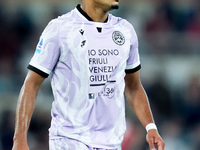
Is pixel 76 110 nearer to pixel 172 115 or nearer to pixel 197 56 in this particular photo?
pixel 172 115

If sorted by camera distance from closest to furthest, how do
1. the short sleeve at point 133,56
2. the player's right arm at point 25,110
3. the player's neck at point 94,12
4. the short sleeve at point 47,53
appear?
1. the player's right arm at point 25,110
2. the short sleeve at point 47,53
3. the player's neck at point 94,12
4. the short sleeve at point 133,56

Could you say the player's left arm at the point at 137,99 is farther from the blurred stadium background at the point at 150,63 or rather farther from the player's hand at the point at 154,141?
the blurred stadium background at the point at 150,63

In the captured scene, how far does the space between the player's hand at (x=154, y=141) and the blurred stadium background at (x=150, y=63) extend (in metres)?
4.26

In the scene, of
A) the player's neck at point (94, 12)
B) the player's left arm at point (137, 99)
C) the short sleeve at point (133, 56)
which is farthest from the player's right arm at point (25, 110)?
the player's left arm at point (137, 99)

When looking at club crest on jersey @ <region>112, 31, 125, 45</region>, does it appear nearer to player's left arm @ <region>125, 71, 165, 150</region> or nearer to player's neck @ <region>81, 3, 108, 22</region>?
player's neck @ <region>81, 3, 108, 22</region>

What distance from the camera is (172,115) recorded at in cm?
1071

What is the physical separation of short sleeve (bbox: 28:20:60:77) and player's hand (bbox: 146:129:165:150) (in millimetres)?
1099

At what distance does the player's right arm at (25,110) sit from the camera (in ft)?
14.1

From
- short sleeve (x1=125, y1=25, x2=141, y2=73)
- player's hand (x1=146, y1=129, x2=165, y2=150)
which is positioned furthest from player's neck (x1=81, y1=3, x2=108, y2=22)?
player's hand (x1=146, y1=129, x2=165, y2=150)

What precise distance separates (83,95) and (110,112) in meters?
0.27

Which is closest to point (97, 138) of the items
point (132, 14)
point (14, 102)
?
point (14, 102)

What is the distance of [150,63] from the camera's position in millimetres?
11180

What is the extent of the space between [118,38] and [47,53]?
0.65 m

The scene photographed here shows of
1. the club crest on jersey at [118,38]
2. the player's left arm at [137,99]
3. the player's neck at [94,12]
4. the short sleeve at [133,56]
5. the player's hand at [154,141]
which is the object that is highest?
the player's neck at [94,12]
